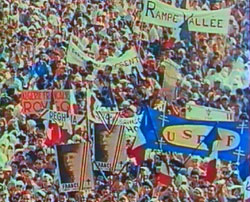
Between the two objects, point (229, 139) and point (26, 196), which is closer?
point (229, 139)

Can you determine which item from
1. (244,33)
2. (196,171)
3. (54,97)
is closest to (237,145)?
(196,171)

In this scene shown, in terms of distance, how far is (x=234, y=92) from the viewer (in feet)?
3.69

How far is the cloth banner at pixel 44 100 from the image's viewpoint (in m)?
1.21

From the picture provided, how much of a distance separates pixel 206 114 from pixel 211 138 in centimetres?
5

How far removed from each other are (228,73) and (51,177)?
466 millimetres

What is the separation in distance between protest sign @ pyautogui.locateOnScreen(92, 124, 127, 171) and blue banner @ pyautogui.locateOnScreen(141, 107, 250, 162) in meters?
0.06

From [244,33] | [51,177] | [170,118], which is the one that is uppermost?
[244,33]

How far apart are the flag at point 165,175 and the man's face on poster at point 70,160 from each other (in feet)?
0.64

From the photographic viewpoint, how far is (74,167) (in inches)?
47.9

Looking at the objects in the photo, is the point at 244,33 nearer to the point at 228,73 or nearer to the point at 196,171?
the point at 228,73

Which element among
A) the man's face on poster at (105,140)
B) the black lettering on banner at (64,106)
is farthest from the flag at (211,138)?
the black lettering on banner at (64,106)

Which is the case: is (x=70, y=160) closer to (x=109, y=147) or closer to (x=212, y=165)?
(x=109, y=147)

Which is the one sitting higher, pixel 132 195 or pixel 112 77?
pixel 112 77

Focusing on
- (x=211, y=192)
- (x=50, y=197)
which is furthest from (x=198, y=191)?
(x=50, y=197)
